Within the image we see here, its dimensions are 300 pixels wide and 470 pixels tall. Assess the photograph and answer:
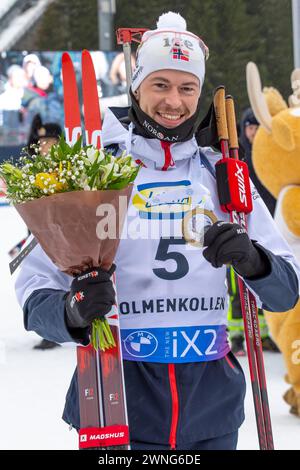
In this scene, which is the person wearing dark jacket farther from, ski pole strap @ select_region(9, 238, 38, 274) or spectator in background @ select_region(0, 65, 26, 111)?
spectator in background @ select_region(0, 65, 26, 111)

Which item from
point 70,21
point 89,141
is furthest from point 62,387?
Result: point 70,21

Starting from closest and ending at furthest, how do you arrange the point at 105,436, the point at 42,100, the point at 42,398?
the point at 105,436
the point at 42,398
the point at 42,100

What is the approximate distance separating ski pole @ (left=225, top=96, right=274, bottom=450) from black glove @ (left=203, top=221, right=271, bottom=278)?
0.18 m

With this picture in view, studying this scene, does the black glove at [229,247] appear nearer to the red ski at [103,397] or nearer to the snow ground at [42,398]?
the red ski at [103,397]

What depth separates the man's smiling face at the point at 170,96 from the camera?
8.17 ft

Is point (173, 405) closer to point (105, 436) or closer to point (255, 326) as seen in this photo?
point (105, 436)

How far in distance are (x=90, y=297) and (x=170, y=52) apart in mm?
786

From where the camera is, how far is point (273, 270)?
237cm

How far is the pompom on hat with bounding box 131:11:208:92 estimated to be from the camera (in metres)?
2.56

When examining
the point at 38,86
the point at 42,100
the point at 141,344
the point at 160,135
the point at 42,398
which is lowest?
the point at 141,344

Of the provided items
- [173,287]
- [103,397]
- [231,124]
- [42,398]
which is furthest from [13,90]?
[103,397]

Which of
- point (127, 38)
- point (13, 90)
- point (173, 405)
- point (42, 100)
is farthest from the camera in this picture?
point (42, 100)

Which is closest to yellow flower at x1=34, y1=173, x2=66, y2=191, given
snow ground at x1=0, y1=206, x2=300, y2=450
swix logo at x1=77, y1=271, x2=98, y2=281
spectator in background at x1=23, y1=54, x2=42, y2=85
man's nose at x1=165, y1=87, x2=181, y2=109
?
swix logo at x1=77, y1=271, x2=98, y2=281

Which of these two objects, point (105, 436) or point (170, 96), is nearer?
point (105, 436)
